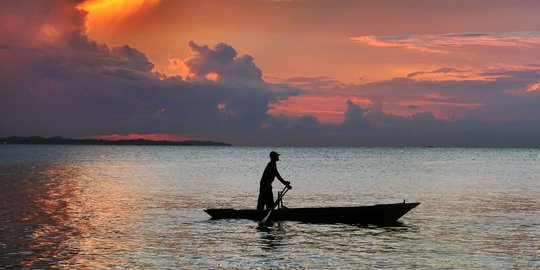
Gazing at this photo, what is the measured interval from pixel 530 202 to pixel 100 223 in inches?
1006

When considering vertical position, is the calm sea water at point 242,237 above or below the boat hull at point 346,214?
below

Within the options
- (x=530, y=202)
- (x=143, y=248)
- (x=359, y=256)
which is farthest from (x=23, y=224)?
(x=530, y=202)

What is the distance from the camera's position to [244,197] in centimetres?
4253

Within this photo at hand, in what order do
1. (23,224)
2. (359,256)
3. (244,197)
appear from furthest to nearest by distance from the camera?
1. (244,197)
2. (23,224)
3. (359,256)

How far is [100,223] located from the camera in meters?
26.7

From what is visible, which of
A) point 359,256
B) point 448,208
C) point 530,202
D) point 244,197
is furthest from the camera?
point 244,197

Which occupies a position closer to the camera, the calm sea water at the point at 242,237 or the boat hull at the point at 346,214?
the calm sea water at the point at 242,237

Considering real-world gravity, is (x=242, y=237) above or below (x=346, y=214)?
below

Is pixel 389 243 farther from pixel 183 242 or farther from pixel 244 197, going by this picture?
pixel 244 197

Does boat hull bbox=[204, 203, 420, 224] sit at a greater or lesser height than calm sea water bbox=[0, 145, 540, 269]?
greater

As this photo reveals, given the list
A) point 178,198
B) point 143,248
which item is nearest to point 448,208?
point 178,198

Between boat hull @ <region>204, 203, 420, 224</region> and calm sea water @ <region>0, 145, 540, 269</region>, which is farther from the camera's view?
boat hull @ <region>204, 203, 420, 224</region>

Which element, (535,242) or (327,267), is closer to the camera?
(327,267)

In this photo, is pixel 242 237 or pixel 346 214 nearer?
pixel 242 237
